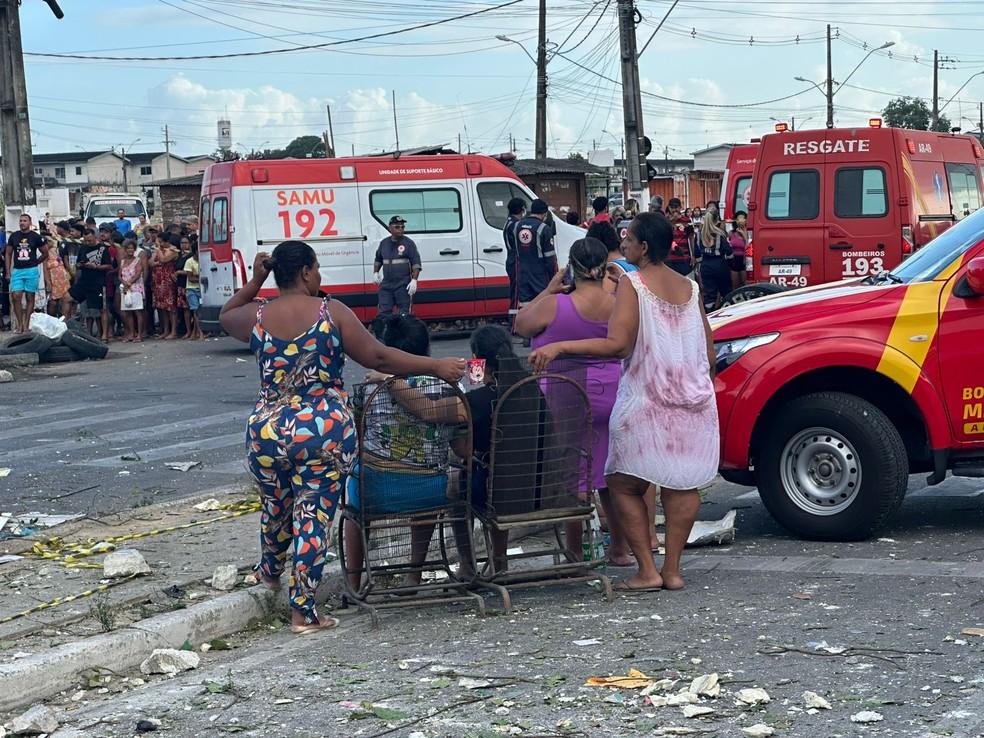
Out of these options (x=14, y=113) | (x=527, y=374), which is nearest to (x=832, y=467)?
(x=527, y=374)

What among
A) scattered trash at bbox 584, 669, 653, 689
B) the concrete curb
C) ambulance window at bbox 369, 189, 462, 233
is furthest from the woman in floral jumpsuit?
ambulance window at bbox 369, 189, 462, 233

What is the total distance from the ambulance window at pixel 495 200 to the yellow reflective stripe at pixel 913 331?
13.8m

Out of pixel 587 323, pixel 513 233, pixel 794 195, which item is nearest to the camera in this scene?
pixel 587 323

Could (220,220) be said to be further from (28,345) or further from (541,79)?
(541,79)

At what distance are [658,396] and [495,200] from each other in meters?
14.9

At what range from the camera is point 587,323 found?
23.3 ft

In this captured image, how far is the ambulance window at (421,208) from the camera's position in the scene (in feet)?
68.6

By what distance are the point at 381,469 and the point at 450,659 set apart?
40.8 inches

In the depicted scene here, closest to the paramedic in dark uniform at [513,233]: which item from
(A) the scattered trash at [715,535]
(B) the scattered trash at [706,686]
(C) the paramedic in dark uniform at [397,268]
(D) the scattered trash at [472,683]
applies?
(C) the paramedic in dark uniform at [397,268]

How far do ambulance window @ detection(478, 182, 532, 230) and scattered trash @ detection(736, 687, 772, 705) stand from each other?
54.2 feet

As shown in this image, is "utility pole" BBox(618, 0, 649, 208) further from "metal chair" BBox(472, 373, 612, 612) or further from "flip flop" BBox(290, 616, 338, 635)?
"flip flop" BBox(290, 616, 338, 635)

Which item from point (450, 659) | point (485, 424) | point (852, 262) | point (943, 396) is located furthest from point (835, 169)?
point (450, 659)

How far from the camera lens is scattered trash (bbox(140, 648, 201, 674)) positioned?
5844mm

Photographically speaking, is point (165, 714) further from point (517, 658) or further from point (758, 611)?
point (758, 611)
